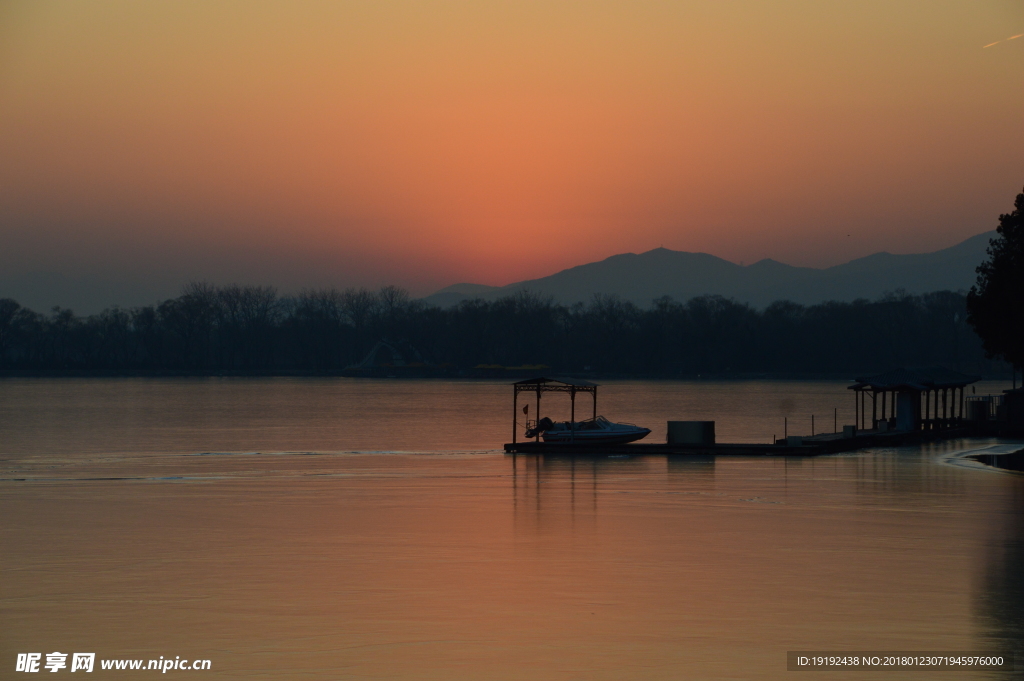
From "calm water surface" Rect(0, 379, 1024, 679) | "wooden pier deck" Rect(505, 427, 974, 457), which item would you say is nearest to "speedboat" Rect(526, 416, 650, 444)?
"wooden pier deck" Rect(505, 427, 974, 457)

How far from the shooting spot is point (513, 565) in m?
19.9

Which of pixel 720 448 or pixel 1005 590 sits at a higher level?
pixel 720 448

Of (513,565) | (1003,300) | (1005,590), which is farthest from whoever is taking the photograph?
(1003,300)

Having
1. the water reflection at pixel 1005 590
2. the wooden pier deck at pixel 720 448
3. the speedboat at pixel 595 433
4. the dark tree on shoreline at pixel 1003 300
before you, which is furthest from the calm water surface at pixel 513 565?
the dark tree on shoreline at pixel 1003 300

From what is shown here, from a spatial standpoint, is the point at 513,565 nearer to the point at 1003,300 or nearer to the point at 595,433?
the point at 595,433

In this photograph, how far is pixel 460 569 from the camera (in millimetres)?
19516

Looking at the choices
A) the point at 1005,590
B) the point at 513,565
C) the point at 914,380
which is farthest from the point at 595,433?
the point at 1005,590

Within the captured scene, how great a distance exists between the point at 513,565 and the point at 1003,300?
127 ft

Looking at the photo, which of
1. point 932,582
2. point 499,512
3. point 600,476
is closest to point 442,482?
point 600,476

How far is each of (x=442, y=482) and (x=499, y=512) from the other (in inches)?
322

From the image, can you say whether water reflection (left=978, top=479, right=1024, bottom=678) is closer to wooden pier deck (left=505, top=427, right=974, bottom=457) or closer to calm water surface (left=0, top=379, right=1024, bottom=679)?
calm water surface (left=0, top=379, right=1024, bottom=679)

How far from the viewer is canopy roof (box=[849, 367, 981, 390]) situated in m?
53.5

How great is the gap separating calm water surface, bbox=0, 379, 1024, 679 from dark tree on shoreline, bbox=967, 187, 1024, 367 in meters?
12.1

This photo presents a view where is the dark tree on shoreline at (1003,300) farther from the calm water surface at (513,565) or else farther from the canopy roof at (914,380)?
the calm water surface at (513,565)
